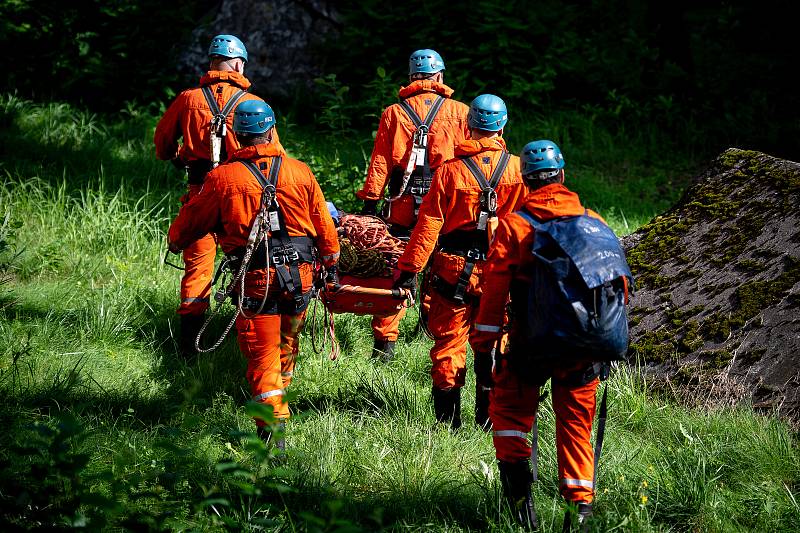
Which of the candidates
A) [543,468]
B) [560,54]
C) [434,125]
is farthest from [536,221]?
[560,54]

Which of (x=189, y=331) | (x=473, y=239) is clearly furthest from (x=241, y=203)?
(x=189, y=331)

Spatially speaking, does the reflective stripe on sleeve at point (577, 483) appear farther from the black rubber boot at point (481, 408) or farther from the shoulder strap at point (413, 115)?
the shoulder strap at point (413, 115)

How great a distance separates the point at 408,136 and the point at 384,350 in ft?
5.54

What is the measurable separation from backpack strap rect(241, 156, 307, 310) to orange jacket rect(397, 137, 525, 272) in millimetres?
727

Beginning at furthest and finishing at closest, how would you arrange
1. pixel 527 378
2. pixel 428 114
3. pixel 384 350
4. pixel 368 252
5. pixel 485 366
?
pixel 384 350
pixel 428 114
pixel 368 252
pixel 485 366
pixel 527 378

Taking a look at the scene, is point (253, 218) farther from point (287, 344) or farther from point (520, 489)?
point (520, 489)

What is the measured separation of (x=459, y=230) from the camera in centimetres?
524

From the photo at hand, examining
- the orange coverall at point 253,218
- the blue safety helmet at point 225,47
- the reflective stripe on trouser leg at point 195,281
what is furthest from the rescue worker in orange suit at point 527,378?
the blue safety helmet at point 225,47

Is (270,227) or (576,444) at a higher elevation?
(270,227)

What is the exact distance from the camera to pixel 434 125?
20.9 feet

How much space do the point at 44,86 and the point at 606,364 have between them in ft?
34.6

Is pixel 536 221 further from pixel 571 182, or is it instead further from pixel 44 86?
pixel 44 86

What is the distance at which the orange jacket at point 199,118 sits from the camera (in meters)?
6.50

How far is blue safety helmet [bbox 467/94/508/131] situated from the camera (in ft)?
17.0
